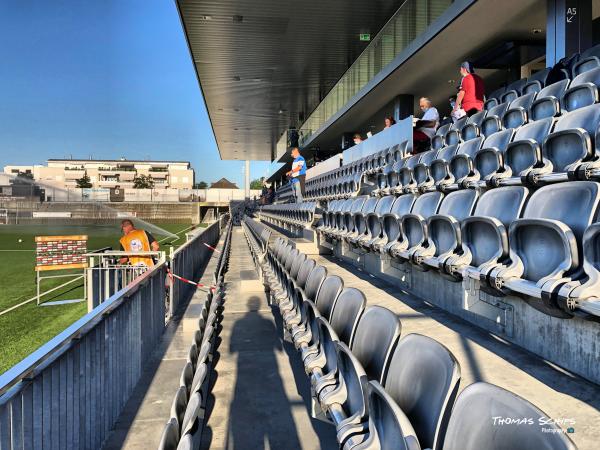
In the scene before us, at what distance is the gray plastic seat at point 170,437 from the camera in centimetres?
125

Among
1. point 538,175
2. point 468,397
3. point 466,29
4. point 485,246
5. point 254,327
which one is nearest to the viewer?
point 468,397

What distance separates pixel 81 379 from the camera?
1848 mm

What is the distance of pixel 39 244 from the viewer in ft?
24.5

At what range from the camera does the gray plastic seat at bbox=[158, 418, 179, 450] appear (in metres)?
1.25

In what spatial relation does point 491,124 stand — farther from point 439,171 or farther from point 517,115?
point 439,171

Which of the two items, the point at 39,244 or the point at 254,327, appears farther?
the point at 39,244

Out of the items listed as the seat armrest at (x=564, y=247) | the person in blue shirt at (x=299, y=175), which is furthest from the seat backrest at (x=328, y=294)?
the person in blue shirt at (x=299, y=175)

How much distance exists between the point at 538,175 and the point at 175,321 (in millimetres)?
3402

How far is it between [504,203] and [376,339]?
1.43m

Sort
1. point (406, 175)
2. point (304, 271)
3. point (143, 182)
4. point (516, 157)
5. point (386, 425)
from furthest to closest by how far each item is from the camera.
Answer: point (143, 182)
point (406, 175)
point (516, 157)
point (304, 271)
point (386, 425)

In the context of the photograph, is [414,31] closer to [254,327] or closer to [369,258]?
[369,258]

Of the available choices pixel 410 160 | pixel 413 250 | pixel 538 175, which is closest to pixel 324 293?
pixel 413 250

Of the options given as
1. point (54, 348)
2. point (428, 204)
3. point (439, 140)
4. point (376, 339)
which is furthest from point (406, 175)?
point (54, 348)

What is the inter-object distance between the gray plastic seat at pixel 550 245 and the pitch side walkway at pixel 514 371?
11.2 inches
